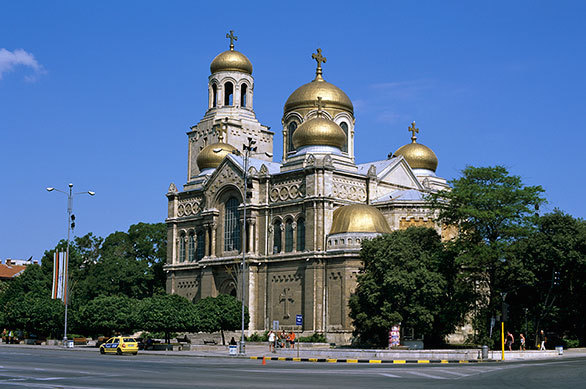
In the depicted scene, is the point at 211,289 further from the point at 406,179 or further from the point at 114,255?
the point at 114,255

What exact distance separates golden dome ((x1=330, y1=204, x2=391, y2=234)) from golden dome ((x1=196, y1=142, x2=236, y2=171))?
1797 centimetres

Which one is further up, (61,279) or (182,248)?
(182,248)

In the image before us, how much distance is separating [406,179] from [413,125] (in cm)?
859

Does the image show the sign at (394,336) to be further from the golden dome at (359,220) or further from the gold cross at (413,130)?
the gold cross at (413,130)

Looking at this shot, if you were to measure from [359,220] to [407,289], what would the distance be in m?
12.0

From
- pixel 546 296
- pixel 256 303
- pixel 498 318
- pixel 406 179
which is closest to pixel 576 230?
pixel 546 296

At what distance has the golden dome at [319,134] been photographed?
236 feet

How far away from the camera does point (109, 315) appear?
70.4 m

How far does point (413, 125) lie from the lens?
83.6 m

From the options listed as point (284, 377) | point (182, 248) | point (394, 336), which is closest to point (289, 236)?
point (182, 248)

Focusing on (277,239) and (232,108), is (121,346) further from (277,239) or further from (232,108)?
(232,108)

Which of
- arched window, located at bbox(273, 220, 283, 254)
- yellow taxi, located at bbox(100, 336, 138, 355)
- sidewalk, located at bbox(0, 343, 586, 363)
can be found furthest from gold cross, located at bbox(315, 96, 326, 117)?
yellow taxi, located at bbox(100, 336, 138, 355)

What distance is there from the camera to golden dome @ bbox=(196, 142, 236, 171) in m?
81.6

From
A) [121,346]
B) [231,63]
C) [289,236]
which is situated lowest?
[121,346]
